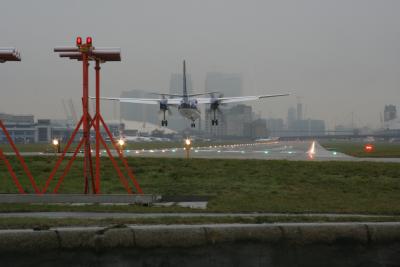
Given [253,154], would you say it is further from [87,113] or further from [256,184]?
[87,113]

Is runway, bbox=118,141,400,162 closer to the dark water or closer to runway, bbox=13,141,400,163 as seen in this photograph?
runway, bbox=13,141,400,163

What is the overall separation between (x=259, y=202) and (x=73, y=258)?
10.8 metres

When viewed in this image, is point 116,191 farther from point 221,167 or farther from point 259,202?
point 221,167

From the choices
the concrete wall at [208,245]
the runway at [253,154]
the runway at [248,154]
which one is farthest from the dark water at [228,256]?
the runway at [253,154]

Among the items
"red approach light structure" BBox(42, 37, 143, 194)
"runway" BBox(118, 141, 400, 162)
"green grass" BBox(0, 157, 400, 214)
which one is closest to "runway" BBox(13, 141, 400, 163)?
"runway" BBox(118, 141, 400, 162)

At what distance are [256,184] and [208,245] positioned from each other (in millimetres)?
16744

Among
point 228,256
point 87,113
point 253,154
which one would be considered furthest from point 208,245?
point 253,154

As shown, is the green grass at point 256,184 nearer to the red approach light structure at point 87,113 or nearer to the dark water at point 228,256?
the red approach light structure at point 87,113

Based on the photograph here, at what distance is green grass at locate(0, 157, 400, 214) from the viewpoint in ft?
53.7

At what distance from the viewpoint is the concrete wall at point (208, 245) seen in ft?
24.3

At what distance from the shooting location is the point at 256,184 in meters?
24.4

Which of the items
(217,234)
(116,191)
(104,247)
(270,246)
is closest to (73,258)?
(104,247)

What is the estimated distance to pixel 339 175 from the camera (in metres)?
28.8

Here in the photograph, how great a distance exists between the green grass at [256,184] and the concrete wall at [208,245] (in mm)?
6867
